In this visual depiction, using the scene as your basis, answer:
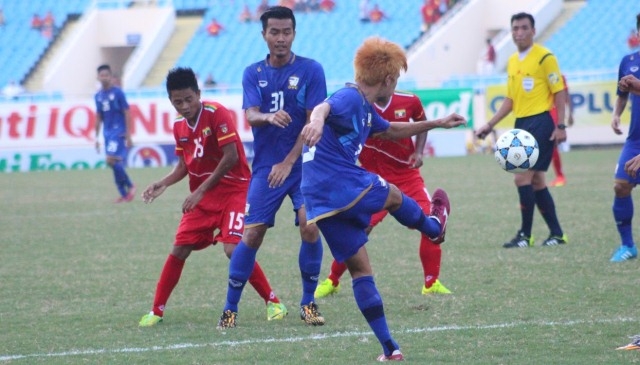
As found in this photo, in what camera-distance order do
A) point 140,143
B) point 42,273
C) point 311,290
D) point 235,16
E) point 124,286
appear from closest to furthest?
1. point 311,290
2. point 124,286
3. point 42,273
4. point 140,143
5. point 235,16

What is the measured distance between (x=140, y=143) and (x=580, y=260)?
1788cm

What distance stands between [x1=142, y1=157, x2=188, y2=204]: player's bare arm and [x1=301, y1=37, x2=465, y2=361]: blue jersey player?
1727 millimetres

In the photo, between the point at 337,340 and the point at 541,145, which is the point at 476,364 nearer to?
the point at 337,340

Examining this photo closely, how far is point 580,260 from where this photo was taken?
989 centimetres

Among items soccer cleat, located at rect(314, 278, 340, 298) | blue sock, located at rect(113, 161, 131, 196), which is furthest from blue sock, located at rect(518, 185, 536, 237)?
blue sock, located at rect(113, 161, 131, 196)

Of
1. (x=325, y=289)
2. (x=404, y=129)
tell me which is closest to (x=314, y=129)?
(x=404, y=129)

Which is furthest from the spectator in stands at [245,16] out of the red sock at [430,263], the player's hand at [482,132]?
the red sock at [430,263]

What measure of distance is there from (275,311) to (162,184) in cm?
115

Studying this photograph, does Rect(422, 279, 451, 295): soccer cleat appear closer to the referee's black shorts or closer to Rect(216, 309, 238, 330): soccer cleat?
Rect(216, 309, 238, 330): soccer cleat

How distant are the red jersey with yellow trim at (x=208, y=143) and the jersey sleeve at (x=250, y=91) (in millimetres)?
284

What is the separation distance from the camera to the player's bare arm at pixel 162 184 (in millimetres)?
7520

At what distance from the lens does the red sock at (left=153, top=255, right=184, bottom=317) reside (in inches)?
300

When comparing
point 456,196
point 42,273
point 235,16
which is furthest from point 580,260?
point 235,16

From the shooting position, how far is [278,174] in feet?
23.2
